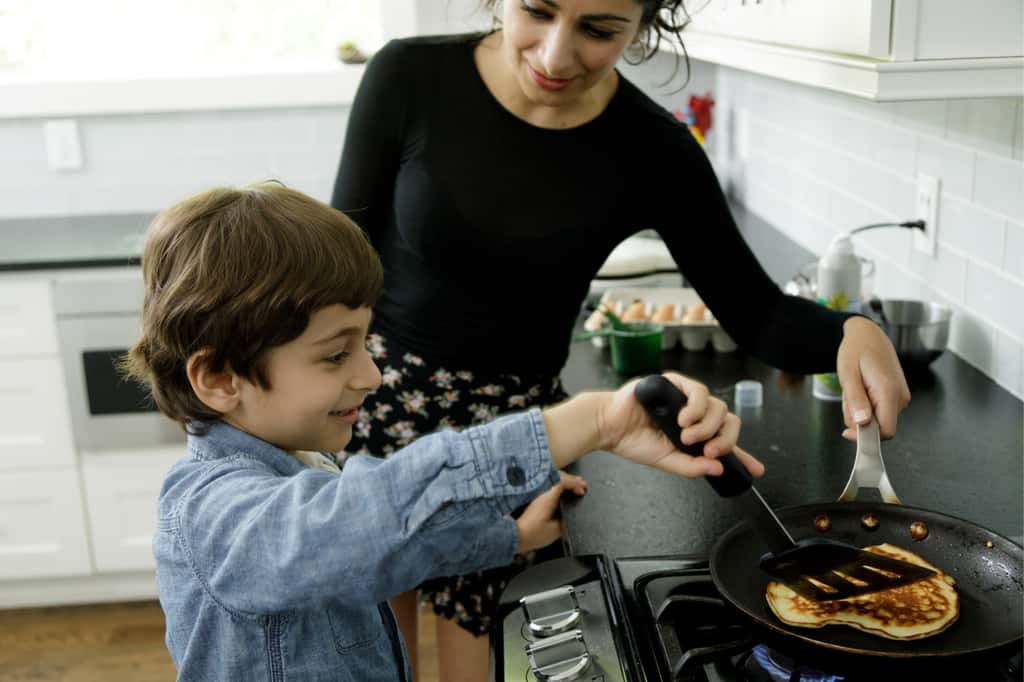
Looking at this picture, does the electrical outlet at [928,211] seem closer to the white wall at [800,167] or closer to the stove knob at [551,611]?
the white wall at [800,167]

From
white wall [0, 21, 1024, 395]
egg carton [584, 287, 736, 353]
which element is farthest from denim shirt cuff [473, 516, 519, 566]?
egg carton [584, 287, 736, 353]

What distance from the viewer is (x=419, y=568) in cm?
88

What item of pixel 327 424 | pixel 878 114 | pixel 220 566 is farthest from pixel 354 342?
pixel 878 114

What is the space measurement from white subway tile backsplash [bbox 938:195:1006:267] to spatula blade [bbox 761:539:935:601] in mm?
840

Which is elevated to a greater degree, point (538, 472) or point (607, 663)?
point (538, 472)

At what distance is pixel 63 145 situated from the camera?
3373 mm

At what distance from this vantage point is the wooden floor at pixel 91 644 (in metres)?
2.84

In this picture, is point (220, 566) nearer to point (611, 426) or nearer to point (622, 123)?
point (611, 426)

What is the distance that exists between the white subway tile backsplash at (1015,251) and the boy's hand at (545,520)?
735 mm

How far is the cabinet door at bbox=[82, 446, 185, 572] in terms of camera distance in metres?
2.96

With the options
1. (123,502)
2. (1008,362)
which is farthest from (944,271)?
(123,502)

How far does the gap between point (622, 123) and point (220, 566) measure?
952 mm

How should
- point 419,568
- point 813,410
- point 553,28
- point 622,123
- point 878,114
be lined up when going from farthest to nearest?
point 878,114
point 813,410
point 622,123
point 553,28
point 419,568

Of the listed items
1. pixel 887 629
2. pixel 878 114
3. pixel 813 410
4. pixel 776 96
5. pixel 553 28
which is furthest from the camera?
pixel 776 96
